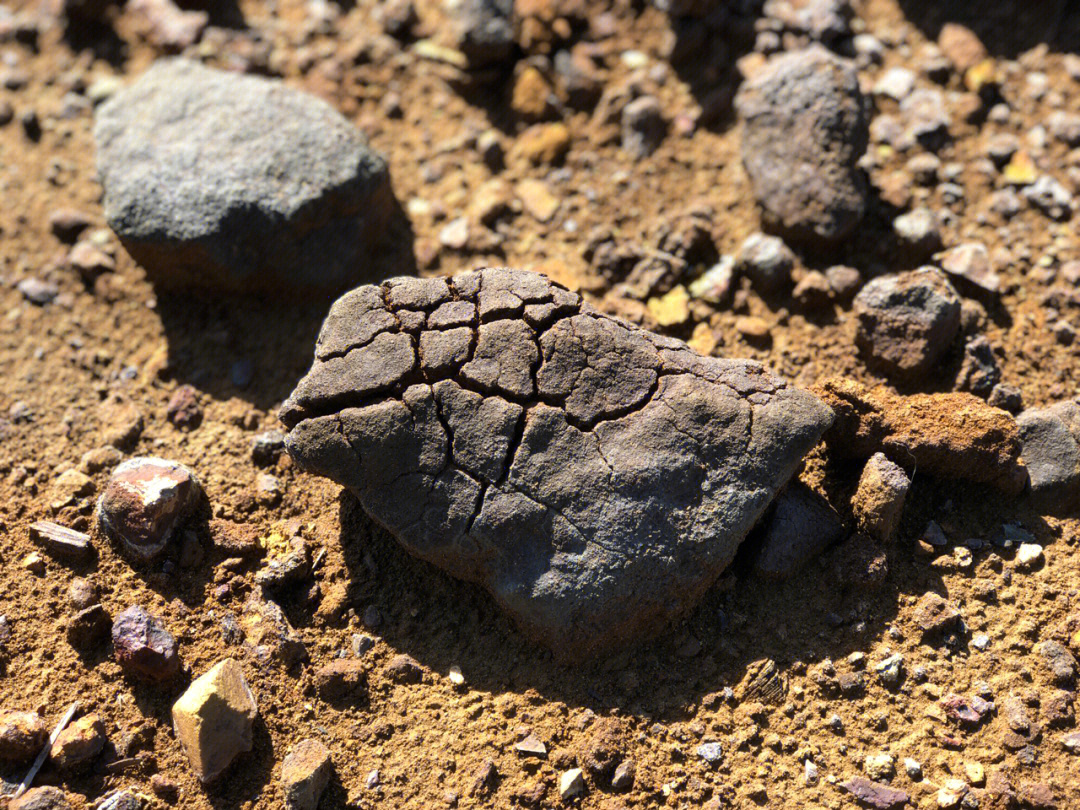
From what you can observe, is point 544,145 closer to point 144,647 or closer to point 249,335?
point 249,335

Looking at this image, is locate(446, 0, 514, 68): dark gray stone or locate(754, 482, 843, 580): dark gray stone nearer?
locate(754, 482, 843, 580): dark gray stone

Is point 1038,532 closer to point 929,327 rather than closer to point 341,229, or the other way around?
point 929,327

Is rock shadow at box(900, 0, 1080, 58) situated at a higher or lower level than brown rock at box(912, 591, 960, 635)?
higher

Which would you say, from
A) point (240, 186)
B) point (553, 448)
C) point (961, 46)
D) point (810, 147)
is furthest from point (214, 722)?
point (961, 46)

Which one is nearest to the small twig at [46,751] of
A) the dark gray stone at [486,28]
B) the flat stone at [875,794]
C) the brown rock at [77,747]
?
the brown rock at [77,747]

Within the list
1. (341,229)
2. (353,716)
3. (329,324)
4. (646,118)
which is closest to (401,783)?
(353,716)

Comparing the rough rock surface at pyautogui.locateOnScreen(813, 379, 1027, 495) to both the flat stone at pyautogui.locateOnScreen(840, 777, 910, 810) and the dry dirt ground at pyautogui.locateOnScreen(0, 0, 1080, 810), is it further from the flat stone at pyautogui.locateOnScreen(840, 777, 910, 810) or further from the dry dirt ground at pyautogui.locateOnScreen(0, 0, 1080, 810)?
the flat stone at pyautogui.locateOnScreen(840, 777, 910, 810)

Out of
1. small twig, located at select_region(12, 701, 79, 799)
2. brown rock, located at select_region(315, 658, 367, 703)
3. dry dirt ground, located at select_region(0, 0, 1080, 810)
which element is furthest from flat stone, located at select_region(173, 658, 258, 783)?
small twig, located at select_region(12, 701, 79, 799)
